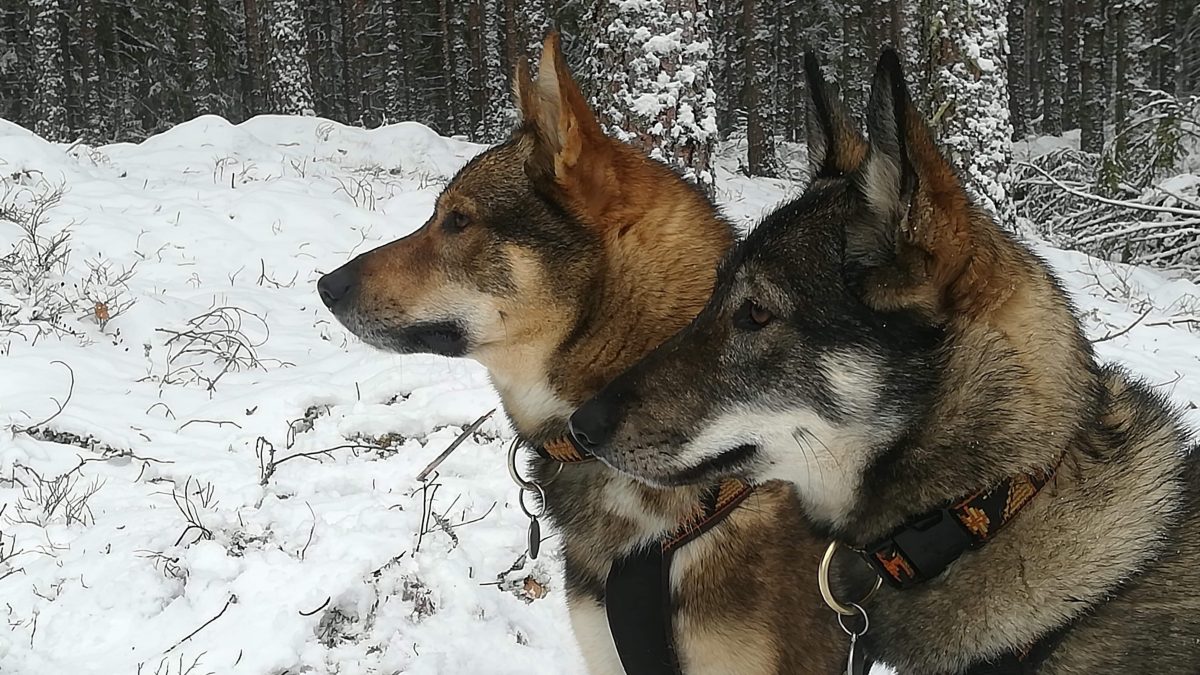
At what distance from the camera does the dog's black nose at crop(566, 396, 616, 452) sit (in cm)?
219

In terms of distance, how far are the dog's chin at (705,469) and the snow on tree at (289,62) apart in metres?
14.8

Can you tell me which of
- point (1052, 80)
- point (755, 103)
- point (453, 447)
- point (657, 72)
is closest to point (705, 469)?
point (453, 447)

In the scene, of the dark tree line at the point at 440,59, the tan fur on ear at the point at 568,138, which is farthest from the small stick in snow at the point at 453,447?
the dark tree line at the point at 440,59

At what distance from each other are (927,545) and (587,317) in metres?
1.19

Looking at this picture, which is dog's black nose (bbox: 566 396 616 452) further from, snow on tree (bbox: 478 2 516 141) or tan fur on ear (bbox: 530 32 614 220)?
snow on tree (bbox: 478 2 516 141)

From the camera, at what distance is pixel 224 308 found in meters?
6.16

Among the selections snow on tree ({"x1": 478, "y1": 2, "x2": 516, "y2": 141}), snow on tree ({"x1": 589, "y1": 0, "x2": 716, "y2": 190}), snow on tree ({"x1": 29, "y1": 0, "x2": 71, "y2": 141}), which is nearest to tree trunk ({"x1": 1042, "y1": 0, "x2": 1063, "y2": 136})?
snow on tree ({"x1": 478, "y1": 2, "x2": 516, "y2": 141})

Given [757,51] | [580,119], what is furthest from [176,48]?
[580,119]

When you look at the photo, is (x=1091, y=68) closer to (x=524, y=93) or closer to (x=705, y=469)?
(x=524, y=93)

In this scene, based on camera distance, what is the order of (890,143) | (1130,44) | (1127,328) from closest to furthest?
(890,143) < (1127,328) < (1130,44)

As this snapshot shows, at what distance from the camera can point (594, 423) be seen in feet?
7.20

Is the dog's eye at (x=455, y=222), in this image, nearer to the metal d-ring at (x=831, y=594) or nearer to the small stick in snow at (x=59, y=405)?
the metal d-ring at (x=831, y=594)

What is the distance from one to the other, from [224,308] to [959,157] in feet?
19.2

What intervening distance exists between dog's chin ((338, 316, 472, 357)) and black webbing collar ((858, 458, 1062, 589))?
1.46 metres
